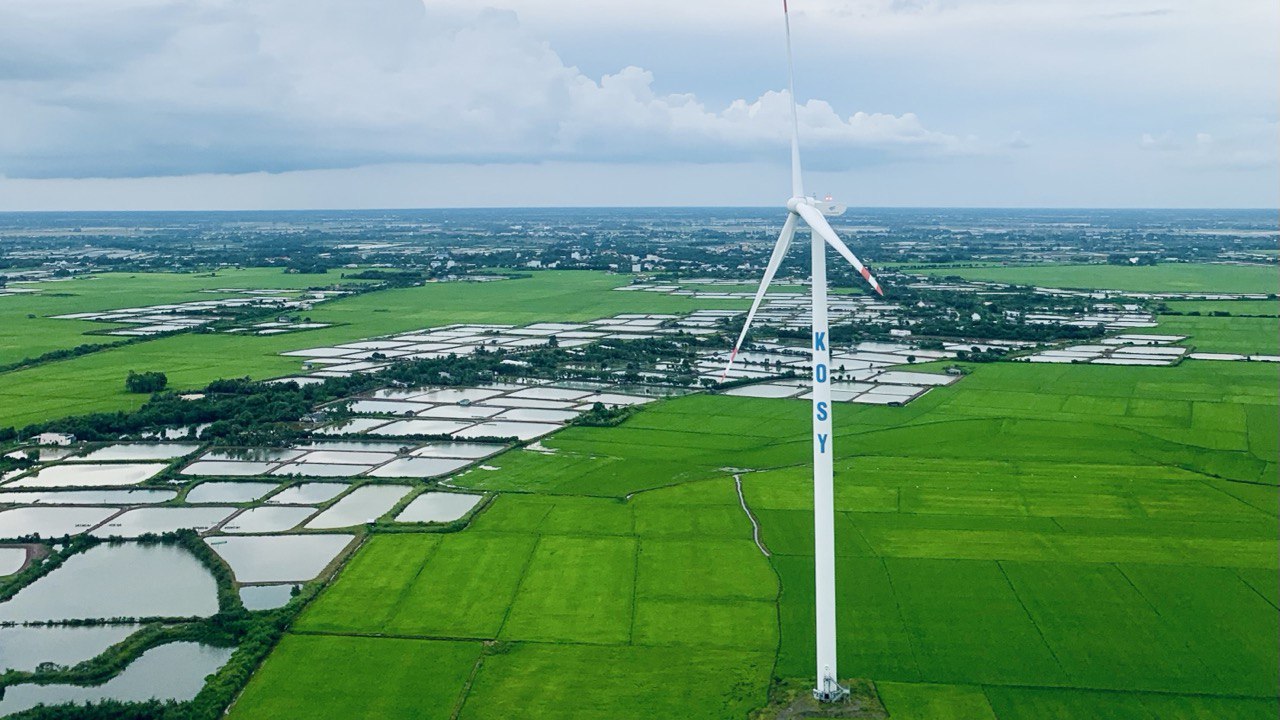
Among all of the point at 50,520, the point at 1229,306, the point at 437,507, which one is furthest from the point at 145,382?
the point at 1229,306

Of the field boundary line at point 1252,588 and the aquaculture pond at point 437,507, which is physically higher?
the aquaculture pond at point 437,507

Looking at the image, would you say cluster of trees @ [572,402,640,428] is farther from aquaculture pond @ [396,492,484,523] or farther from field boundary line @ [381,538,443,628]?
field boundary line @ [381,538,443,628]

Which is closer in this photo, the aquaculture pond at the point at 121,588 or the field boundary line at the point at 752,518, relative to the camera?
the aquaculture pond at the point at 121,588

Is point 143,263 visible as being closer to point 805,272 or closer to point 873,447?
point 805,272

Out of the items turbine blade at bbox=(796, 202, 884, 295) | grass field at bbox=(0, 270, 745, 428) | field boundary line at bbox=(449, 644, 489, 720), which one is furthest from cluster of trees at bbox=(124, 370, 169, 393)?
turbine blade at bbox=(796, 202, 884, 295)

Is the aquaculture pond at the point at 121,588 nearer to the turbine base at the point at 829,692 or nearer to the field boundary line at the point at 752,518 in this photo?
the field boundary line at the point at 752,518

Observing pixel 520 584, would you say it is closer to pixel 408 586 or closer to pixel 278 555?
pixel 408 586

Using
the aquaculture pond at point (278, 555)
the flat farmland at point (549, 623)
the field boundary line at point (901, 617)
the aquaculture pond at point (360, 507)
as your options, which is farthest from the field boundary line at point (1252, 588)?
the aquaculture pond at point (360, 507)
